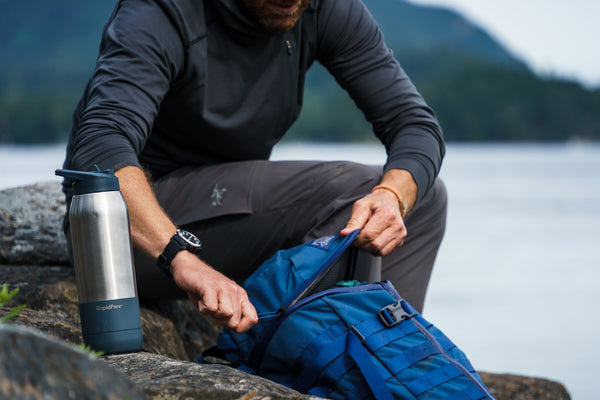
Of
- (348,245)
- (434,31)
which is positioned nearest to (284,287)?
(348,245)

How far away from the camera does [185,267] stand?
1.89 meters

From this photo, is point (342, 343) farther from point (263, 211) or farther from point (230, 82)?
point (230, 82)

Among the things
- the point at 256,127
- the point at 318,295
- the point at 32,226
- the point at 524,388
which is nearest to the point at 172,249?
the point at 318,295

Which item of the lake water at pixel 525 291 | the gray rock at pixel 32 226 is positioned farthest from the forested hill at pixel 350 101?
the gray rock at pixel 32 226

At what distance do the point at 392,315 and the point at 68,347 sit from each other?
3.19ft

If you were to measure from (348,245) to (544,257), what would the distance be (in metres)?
7.87

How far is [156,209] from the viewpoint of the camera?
2014mm

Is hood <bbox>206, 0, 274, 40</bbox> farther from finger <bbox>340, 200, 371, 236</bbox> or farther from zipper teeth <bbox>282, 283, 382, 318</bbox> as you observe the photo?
zipper teeth <bbox>282, 283, 382, 318</bbox>

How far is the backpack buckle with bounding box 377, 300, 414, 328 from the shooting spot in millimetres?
1895

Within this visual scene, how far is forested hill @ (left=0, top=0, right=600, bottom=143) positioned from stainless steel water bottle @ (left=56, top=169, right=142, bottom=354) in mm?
A: 52868

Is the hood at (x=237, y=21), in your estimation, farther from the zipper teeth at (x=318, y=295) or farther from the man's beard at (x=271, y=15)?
the zipper teeth at (x=318, y=295)

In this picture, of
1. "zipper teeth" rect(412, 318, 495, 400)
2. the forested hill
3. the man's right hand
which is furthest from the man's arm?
the forested hill

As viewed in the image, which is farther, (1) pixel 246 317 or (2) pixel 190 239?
(2) pixel 190 239

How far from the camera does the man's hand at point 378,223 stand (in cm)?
223
